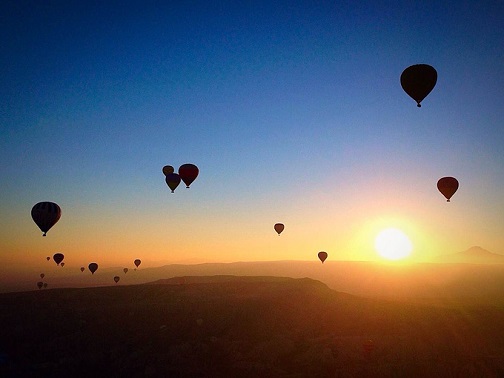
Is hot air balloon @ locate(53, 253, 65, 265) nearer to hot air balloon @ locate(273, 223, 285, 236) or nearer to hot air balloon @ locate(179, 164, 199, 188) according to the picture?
hot air balloon @ locate(179, 164, 199, 188)

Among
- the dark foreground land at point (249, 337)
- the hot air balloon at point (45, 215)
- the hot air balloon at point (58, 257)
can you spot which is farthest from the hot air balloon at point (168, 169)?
the hot air balloon at point (58, 257)

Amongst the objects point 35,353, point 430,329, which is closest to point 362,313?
point 430,329

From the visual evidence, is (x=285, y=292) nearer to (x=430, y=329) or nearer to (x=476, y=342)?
(x=430, y=329)

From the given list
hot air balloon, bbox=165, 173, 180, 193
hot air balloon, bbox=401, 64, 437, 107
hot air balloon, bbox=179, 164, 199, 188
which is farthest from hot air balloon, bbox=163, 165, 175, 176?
hot air balloon, bbox=401, 64, 437, 107

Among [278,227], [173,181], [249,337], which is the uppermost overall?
[173,181]

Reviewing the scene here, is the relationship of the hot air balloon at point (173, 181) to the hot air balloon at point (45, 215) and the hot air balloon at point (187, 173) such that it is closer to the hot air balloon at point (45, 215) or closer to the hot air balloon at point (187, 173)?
the hot air balloon at point (187, 173)

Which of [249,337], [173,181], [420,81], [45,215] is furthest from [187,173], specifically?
[420,81]

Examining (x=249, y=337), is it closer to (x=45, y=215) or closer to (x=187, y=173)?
(x=187, y=173)
